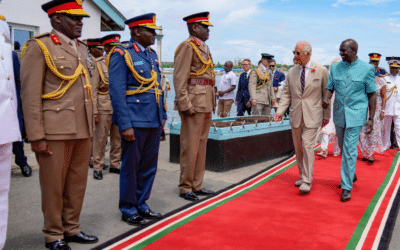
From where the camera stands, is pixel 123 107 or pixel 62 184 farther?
pixel 123 107

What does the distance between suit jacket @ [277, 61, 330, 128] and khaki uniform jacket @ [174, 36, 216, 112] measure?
1253mm

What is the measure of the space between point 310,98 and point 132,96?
8.43ft

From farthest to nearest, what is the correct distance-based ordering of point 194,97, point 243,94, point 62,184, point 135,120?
point 243,94 < point 194,97 < point 135,120 < point 62,184

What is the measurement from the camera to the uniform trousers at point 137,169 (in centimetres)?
375

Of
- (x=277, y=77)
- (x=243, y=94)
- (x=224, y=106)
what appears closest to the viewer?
(x=243, y=94)

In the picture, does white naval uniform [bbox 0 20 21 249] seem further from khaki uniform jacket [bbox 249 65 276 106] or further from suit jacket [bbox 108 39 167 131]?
khaki uniform jacket [bbox 249 65 276 106]

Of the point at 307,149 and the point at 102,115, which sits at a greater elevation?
the point at 102,115

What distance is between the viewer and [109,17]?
10742 millimetres

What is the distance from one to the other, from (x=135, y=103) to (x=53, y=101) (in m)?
0.91

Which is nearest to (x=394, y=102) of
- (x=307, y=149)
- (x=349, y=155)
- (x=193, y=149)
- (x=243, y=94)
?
(x=243, y=94)

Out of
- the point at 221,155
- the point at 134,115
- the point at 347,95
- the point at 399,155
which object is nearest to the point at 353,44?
the point at 347,95

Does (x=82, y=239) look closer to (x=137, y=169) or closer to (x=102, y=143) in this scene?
(x=137, y=169)

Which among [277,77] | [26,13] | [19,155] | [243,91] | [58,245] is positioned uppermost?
[26,13]

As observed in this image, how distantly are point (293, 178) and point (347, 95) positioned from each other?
1.66 metres
